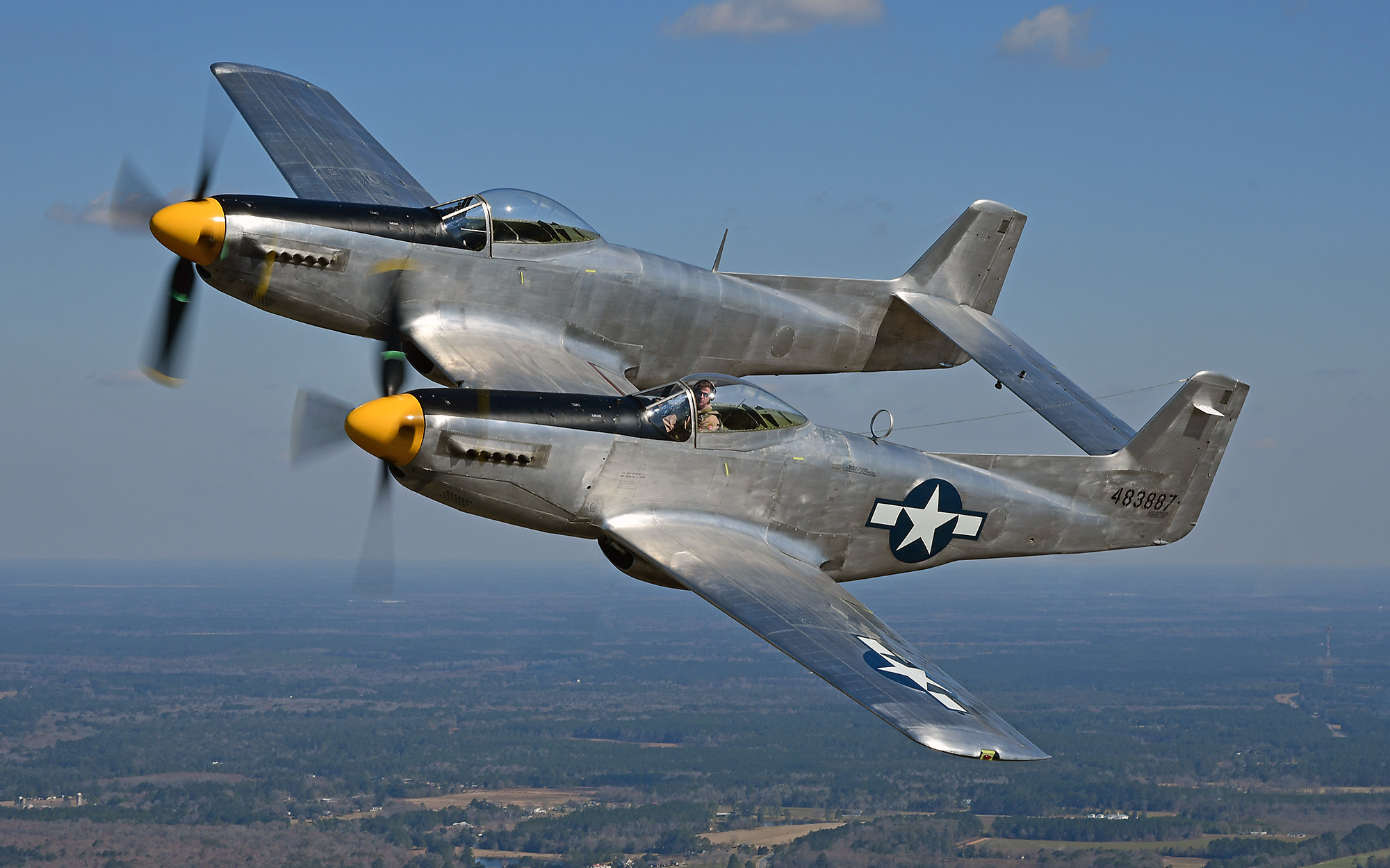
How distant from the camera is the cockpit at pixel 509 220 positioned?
17.7 metres

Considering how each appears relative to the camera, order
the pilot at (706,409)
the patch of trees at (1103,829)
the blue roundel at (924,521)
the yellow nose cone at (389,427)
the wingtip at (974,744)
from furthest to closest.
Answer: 1. the patch of trees at (1103,829)
2. the blue roundel at (924,521)
3. the pilot at (706,409)
4. the yellow nose cone at (389,427)
5. the wingtip at (974,744)

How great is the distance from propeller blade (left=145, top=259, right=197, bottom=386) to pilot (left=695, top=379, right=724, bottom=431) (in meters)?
7.49

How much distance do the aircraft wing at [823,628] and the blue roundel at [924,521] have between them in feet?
3.79

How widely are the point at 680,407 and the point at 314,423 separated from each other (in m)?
3.86

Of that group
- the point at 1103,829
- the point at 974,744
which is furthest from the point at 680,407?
the point at 1103,829

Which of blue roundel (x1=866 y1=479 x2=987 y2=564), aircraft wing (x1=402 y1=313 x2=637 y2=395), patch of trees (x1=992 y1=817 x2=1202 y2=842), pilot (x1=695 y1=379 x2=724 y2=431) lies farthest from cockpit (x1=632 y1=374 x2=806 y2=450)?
patch of trees (x1=992 y1=817 x2=1202 y2=842)

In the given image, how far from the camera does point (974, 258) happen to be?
2334cm

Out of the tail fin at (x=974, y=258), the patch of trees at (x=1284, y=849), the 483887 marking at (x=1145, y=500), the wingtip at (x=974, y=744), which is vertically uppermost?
the tail fin at (x=974, y=258)

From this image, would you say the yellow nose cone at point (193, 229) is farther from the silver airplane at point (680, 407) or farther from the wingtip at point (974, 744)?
the wingtip at point (974, 744)

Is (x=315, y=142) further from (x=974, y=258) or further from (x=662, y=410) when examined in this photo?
(x=974, y=258)

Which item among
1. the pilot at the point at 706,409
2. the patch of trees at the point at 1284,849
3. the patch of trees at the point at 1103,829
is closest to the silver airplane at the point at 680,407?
the pilot at the point at 706,409

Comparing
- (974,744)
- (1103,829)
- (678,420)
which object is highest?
(678,420)

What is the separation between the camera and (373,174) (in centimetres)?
2106

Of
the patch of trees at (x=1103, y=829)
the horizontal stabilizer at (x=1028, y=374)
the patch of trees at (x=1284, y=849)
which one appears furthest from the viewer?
the patch of trees at (x=1103, y=829)
